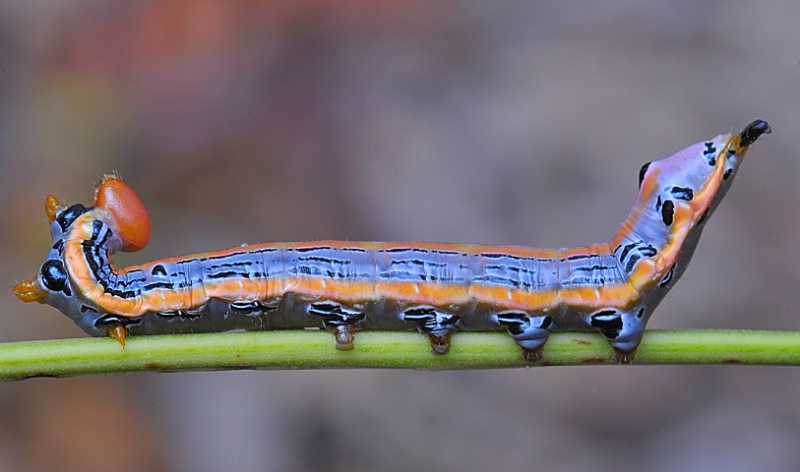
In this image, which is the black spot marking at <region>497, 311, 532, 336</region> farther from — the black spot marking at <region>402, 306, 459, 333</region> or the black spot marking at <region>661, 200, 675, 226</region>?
the black spot marking at <region>661, 200, 675, 226</region>

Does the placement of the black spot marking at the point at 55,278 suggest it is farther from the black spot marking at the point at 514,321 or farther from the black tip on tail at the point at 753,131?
the black tip on tail at the point at 753,131

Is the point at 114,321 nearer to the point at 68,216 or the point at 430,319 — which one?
the point at 68,216

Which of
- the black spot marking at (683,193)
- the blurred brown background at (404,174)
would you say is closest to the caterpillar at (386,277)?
the black spot marking at (683,193)

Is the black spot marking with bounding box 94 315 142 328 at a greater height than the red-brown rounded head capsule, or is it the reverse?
the red-brown rounded head capsule

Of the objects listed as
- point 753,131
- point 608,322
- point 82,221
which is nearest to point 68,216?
point 82,221

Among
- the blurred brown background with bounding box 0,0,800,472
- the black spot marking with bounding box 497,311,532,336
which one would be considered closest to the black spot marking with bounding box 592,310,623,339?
the black spot marking with bounding box 497,311,532,336

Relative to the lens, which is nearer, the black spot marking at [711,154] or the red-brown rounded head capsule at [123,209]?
the black spot marking at [711,154]
